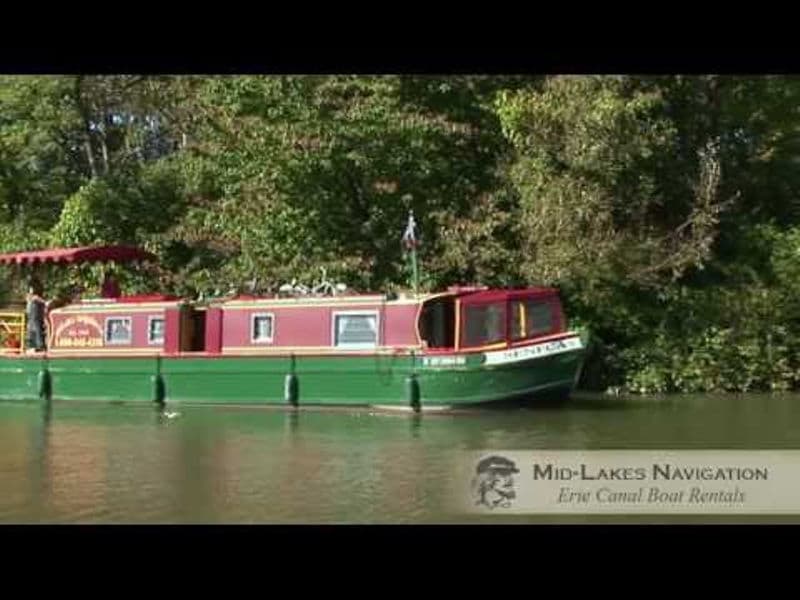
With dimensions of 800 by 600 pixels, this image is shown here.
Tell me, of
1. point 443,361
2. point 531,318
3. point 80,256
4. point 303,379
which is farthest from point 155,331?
point 531,318

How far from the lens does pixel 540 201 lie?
63.2ft

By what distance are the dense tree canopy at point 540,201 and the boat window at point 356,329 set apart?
12.7 feet

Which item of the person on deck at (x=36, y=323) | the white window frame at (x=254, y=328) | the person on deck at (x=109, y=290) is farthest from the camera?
the person on deck at (x=109, y=290)

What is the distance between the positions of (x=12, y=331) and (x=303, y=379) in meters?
5.84

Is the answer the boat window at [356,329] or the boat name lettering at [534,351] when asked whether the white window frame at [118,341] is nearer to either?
the boat window at [356,329]

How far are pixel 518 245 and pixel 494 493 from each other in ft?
42.8

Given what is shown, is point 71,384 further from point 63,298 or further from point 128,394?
point 63,298

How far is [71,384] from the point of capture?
1752cm

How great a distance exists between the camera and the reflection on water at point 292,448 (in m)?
9.13

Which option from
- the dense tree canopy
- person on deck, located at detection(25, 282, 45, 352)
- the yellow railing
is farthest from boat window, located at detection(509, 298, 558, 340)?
the yellow railing

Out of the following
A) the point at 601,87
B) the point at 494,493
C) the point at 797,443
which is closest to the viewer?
the point at 494,493

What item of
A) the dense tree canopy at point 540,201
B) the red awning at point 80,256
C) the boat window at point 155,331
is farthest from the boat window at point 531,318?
the red awning at point 80,256

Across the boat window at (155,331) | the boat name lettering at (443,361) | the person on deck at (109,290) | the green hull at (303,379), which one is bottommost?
the green hull at (303,379)
